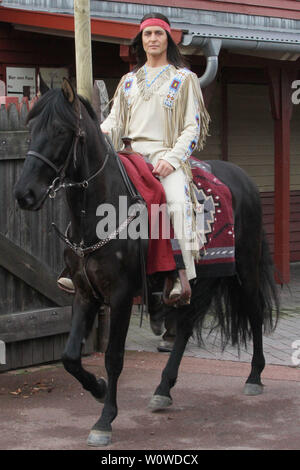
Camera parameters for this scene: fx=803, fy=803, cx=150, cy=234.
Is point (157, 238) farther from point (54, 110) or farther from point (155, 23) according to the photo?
point (155, 23)

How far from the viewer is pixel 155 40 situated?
209 inches

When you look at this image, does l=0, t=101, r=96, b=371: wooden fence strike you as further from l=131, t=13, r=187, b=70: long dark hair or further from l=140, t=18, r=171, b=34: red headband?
l=140, t=18, r=171, b=34: red headband

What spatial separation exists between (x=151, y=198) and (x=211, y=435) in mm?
1514

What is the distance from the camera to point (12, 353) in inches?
260

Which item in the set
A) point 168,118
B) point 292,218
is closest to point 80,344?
point 168,118

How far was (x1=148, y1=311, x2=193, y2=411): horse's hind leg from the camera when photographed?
18.0ft

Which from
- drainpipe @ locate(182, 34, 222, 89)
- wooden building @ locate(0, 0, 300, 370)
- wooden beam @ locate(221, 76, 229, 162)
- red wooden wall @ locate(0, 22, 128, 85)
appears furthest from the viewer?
wooden beam @ locate(221, 76, 229, 162)

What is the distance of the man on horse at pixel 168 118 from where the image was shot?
17.1 ft

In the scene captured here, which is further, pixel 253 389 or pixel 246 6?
pixel 246 6

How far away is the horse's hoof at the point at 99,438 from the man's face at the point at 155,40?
2.47 m

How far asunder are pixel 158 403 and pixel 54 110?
219 centimetres

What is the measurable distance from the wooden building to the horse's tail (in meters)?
1.52

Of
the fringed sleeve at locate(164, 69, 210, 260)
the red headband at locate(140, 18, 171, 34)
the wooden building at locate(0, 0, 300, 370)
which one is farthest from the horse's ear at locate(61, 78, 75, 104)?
the wooden building at locate(0, 0, 300, 370)
